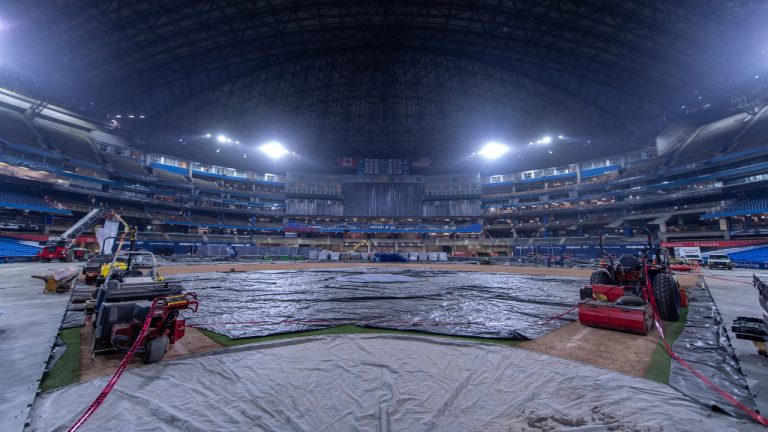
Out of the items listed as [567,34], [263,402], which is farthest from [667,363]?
[567,34]

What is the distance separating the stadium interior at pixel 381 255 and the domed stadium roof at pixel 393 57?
27cm

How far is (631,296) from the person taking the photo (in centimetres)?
640

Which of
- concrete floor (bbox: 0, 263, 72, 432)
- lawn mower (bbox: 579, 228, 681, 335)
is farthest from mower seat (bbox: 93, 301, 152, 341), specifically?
lawn mower (bbox: 579, 228, 681, 335)

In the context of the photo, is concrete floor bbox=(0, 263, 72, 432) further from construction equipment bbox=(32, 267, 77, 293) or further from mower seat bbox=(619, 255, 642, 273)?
mower seat bbox=(619, 255, 642, 273)

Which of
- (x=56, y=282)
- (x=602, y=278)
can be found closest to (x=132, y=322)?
(x=56, y=282)

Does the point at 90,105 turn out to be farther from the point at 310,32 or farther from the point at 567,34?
the point at 567,34

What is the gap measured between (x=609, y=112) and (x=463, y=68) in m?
22.0

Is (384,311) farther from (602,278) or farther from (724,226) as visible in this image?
(724,226)

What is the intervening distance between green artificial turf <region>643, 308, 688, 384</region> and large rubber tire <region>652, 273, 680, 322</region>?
1.05 feet

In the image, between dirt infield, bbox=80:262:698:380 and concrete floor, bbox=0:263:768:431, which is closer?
concrete floor, bbox=0:263:768:431

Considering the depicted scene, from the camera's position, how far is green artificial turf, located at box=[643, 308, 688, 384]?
3.81m

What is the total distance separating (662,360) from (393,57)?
39751 millimetres

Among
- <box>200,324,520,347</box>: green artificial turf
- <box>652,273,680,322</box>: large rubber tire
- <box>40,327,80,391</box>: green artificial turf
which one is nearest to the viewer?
<box>40,327,80,391</box>: green artificial turf

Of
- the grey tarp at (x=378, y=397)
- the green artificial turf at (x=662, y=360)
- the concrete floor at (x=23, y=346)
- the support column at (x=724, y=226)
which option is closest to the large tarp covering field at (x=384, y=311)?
the grey tarp at (x=378, y=397)
